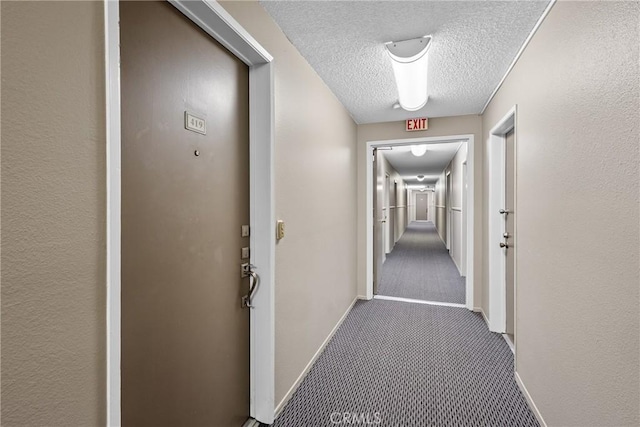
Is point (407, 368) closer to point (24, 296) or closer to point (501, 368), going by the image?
point (501, 368)

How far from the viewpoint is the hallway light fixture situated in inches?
70.5

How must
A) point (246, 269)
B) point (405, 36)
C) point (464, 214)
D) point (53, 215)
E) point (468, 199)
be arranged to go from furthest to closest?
point (464, 214) → point (468, 199) → point (405, 36) → point (246, 269) → point (53, 215)

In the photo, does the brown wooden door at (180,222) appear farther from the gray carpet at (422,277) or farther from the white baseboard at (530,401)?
the gray carpet at (422,277)

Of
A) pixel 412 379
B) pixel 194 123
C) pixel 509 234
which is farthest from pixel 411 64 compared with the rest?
pixel 412 379

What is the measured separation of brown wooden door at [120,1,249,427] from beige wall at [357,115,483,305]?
7.62 ft

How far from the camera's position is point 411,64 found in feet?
6.34

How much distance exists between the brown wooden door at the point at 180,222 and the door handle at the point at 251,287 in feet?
0.17

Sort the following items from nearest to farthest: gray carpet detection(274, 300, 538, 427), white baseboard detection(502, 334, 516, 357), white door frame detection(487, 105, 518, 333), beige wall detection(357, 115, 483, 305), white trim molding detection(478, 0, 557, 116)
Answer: white trim molding detection(478, 0, 557, 116), gray carpet detection(274, 300, 538, 427), white baseboard detection(502, 334, 516, 357), white door frame detection(487, 105, 518, 333), beige wall detection(357, 115, 483, 305)

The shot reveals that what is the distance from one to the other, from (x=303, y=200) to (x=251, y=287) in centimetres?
70

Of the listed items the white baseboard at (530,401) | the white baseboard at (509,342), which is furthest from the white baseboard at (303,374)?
the white baseboard at (509,342)

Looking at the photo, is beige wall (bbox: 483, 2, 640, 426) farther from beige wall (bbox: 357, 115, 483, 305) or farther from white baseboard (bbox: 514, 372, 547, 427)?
beige wall (bbox: 357, 115, 483, 305)

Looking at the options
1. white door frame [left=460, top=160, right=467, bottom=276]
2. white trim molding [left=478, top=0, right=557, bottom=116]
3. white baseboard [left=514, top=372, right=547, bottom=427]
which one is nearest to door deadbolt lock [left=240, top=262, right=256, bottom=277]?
white baseboard [left=514, top=372, right=547, bottom=427]

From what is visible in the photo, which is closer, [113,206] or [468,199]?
[113,206]

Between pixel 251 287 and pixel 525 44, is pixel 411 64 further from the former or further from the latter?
pixel 251 287
